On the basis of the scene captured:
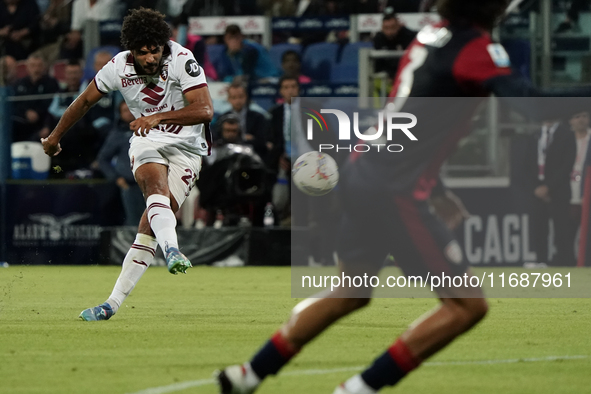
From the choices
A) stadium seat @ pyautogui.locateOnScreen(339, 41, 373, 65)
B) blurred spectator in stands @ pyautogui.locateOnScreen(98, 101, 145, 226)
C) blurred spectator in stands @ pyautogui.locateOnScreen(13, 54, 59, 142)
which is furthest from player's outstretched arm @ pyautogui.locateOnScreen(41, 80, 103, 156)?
stadium seat @ pyautogui.locateOnScreen(339, 41, 373, 65)

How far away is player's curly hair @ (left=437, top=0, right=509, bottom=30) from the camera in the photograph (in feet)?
14.4

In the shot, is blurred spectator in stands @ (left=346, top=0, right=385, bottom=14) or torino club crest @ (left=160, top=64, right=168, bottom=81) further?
blurred spectator in stands @ (left=346, top=0, right=385, bottom=14)

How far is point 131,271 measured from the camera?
8.02 meters

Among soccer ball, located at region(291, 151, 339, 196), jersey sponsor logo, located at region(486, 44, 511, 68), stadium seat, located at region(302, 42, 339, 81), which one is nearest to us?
jersey sponsor logo, located at region(486, 44, 511, 68)

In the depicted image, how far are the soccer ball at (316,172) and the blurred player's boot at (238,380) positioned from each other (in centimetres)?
799

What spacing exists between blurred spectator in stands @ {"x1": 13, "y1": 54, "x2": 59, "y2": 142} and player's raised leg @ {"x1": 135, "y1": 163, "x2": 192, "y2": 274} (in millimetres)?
8470

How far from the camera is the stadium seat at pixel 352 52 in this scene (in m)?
17.1

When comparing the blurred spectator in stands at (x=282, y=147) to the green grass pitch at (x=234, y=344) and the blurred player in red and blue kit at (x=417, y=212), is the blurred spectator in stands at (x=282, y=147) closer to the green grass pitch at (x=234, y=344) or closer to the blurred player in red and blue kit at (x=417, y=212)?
the green grass pitch at (x=234, y=344)

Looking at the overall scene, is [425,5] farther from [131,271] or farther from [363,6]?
[131,271]

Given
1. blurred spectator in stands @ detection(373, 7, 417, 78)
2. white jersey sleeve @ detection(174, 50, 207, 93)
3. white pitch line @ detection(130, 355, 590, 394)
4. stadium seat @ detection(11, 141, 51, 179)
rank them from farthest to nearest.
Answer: stadium seat @ detection(11, 141, 51, 179) → blurred spectator in stands @ detection(373, 7, 417, 78) → white jersey sleeve @ detection(174, 50, 207, 93) → white pitch line @ detection(130, 355, 590, 394)

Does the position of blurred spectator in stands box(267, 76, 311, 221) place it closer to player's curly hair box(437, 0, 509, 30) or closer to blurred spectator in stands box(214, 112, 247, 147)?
blurred spectator in stands box(214, 112, 247, 147)

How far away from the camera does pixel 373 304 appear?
31.8 ft

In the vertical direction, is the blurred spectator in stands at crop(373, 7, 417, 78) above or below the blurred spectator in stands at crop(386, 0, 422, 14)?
below

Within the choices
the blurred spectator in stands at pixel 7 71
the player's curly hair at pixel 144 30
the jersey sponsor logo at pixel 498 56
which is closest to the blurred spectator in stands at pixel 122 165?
the blurred spectator in stands at pixel 7 71
